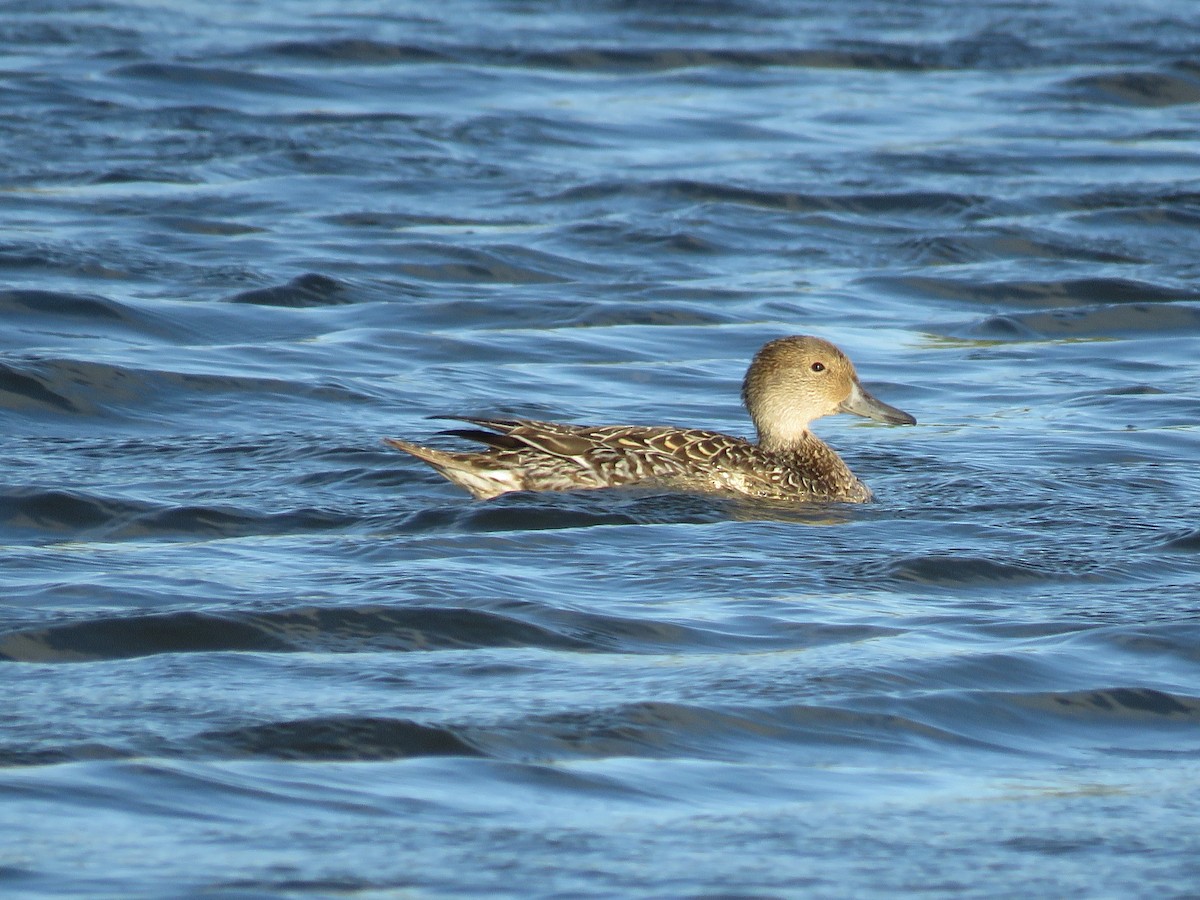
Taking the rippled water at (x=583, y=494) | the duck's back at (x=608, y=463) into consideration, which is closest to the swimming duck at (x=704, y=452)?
the duck's back at (x=608, y=463)

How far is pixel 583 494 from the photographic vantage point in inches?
420

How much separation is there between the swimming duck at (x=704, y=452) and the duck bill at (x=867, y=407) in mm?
23

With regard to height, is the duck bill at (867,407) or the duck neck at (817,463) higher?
the duck bill at (867,407)

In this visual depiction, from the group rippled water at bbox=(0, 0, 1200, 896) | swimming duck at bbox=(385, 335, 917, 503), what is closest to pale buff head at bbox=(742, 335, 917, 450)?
swimming duck at bbox=(385, 335, 917, 503)

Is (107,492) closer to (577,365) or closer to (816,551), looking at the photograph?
(816,551)

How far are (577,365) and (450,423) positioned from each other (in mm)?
1867

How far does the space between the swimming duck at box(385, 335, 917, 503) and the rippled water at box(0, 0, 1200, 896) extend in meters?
0.17

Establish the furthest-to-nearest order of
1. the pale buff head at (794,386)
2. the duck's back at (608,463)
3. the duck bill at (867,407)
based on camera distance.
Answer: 1. the duck bill at (867,407)
2. the pale buff head at (794,386)
3. the duck's back at (608,463)

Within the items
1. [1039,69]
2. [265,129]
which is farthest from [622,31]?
[265,129]

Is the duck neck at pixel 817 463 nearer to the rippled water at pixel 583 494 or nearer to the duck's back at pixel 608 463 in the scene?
the duck's back at pixel 608 463

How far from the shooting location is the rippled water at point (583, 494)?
6.41 metres

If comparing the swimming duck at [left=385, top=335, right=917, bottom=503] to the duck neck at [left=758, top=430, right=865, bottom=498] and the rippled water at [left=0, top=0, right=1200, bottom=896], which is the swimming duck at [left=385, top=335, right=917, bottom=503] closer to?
the duck neck at [left=758, top=430, right=865, bottom=498]

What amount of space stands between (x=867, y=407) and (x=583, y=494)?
177 cm

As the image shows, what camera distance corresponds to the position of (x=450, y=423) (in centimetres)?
1232
